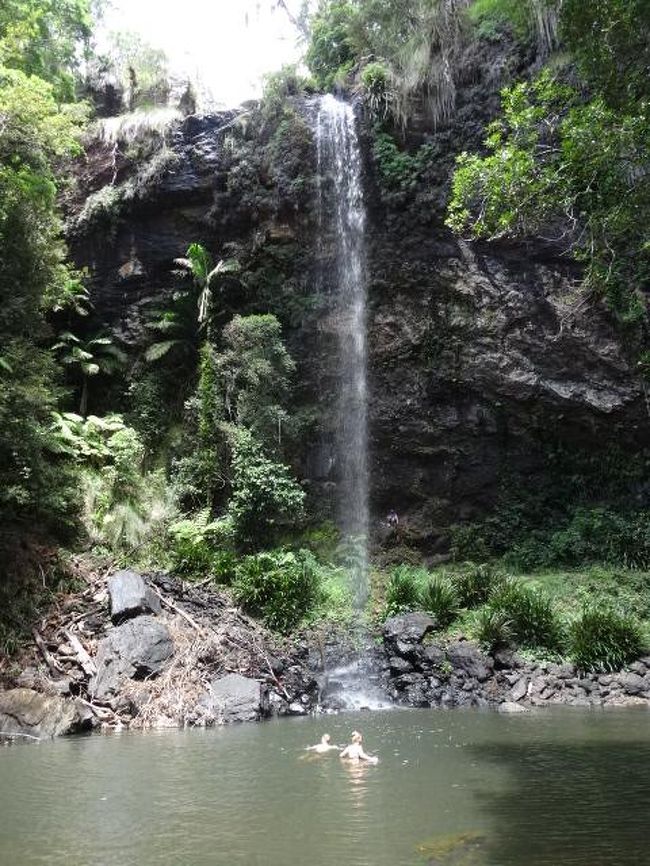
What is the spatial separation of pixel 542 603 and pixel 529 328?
660cm

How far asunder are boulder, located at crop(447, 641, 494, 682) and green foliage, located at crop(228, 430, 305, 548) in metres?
4.69

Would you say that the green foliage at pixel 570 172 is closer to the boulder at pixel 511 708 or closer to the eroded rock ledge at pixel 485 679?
the boulder at pixel 511 708

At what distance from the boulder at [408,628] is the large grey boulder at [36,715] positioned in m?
4.75

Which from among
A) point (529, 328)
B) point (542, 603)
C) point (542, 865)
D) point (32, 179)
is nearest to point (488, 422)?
point (529, 328)

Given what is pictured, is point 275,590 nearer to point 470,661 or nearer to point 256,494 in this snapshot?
point 256,494

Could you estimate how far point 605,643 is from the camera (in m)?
10.5

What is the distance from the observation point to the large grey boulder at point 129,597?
10.3 metres

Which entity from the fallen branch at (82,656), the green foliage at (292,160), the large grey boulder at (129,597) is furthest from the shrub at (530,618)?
the green foliage at (292,160)

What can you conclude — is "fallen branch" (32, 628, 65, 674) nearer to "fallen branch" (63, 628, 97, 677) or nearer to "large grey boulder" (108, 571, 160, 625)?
"fallen branch" (63, 628, 97, 677)

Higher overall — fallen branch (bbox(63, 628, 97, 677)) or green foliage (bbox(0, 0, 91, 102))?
green foliage (bbox(0, 0, 91, 102))

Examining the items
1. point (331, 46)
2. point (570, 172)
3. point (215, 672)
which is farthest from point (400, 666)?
point (331, 46)

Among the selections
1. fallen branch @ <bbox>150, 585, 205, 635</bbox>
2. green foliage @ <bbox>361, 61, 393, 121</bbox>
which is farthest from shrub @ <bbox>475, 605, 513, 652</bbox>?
green foliage @ <bbox>361, 61, 393, 121</bbox>

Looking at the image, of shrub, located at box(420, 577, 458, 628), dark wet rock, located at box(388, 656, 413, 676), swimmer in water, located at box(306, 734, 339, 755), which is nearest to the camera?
swimmer in water, located at box(306, 734, 339, 755)

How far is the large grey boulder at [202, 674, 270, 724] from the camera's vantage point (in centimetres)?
922
